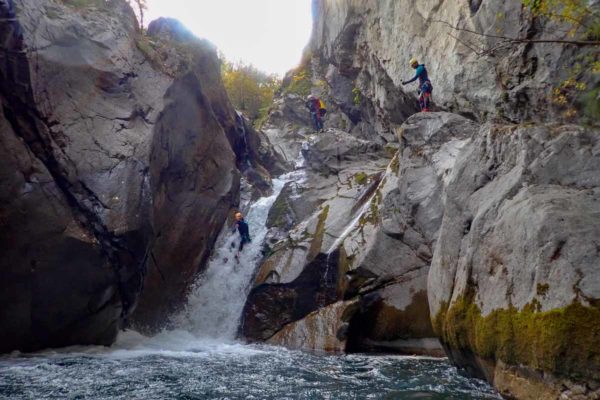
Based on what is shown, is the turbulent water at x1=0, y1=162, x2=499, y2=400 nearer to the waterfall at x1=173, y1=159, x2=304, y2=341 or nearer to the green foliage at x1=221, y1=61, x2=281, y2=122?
the waterfall at x1=173, y1=159, x2=304, y2=341

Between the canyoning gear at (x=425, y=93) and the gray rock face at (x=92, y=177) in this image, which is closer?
the gray rock face at (x=92, y=177)

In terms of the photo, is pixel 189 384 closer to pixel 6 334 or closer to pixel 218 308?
pixel 6 334

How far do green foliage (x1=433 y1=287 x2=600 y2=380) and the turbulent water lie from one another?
0.98 meters

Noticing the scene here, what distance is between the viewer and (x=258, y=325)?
54.4 ft

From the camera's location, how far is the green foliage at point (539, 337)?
5.91 metres

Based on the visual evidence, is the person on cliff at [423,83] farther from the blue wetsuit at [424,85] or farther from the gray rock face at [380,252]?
the gray rock face at [380,252]

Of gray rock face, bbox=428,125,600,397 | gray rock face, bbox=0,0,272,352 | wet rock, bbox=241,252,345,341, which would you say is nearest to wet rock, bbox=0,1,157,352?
gray rock face, bbox=0,0,272,352

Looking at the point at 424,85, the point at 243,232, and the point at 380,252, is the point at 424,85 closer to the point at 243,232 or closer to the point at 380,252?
the point at 380,252

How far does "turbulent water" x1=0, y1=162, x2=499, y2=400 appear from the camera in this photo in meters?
8.31

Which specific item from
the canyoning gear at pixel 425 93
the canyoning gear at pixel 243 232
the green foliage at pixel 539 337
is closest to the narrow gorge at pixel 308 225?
the green foliage at pixel 539 337

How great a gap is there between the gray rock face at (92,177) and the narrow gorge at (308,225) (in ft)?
0.22

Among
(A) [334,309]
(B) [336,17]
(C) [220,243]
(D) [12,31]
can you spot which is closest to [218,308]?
(C) [220,243]

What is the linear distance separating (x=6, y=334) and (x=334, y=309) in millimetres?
9409

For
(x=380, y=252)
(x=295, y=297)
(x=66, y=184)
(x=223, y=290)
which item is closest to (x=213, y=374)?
(x=295, y=297)
